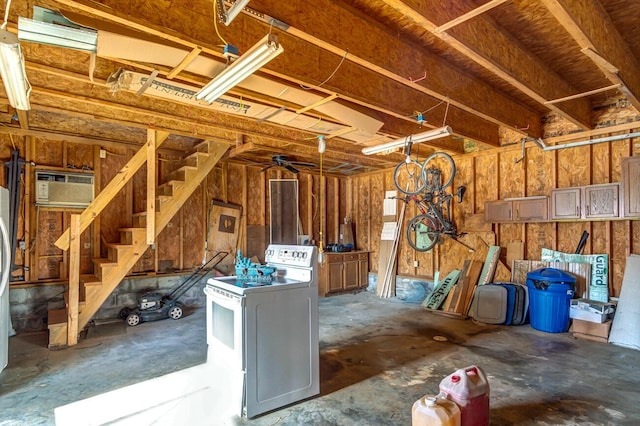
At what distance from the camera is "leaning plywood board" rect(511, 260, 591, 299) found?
4824mm

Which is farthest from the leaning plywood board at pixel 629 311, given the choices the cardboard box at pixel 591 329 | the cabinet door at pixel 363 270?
the cabinet door at pixel 363 270

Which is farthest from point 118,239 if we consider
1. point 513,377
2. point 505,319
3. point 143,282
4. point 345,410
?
point 505,319

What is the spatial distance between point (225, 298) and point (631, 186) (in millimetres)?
4971

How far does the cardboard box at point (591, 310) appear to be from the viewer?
169 inches

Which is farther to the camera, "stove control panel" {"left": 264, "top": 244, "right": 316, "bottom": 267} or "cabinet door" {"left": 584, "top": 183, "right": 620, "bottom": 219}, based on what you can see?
"cabinet door" {"left": 584, "top": 183, "right": 620, "bottom": 219}

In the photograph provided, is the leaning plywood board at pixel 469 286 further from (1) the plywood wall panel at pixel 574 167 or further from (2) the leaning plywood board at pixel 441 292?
(1) the plywood wall panel at pixel 574 167

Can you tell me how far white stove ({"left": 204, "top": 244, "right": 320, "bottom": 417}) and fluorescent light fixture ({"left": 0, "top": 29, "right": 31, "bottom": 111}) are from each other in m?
2.00

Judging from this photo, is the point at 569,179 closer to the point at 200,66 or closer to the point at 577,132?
the point at 577,132

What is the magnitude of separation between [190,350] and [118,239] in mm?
2760

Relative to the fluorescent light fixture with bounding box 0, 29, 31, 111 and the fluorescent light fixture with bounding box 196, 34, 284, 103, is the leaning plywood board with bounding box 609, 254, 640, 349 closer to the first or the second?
the fluorescent light fixture with bounding box 196, 34, 284, 103

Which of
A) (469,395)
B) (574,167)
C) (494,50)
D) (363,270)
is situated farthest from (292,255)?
(363,270)

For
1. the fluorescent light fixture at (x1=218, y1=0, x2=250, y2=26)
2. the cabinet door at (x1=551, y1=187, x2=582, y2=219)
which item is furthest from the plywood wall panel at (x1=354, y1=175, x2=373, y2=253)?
the fluorescent light fixture at (x1=218, y1=0, x2=250, y2=26)

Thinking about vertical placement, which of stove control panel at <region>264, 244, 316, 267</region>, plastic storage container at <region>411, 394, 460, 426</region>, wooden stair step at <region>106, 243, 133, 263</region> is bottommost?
plastic storage container at <region>411, 394, 460, 426</region>

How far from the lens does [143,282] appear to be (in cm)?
570
